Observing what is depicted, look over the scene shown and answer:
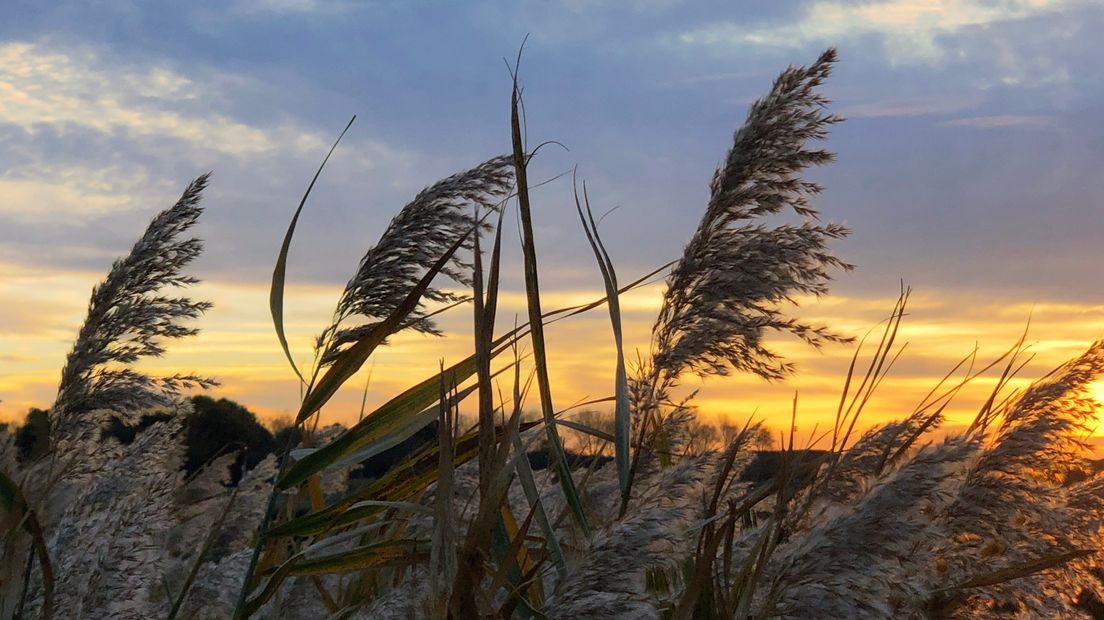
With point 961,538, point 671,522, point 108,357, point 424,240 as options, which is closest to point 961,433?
point 961,538

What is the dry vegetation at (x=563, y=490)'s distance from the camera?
65.3 inches

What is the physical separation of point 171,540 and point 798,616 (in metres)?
4.08

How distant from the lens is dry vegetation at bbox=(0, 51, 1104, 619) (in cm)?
166

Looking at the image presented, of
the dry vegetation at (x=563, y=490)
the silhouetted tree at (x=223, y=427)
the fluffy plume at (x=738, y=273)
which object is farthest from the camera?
the silhouetted tree at (x=223, y=427)

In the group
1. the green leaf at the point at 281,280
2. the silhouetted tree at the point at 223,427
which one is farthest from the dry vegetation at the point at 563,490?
the silhouetted tree at the point at 223,427

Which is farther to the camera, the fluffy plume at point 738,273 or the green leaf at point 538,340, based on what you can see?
the fluffy plume at point 738,273

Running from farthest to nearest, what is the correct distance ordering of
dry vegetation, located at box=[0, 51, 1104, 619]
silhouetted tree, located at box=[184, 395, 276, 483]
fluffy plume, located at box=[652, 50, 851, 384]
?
1. silhouetted tree, located at box=[184, 395, 276, 483]
2. fluffy plume, located at box=[652, 50, 851, 384]
3. dry vegetation, located at box=[0, 51, 1104, 619]

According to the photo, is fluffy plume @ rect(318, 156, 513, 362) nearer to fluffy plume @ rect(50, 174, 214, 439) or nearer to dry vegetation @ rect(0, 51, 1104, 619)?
dry vegetation @ rect(0, 51, 1104, 619)

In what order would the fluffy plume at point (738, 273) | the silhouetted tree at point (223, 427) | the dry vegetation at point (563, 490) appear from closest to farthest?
the dry vegetation at point (563, 490), the fluffy plume at point (738, 273), the silhouetted tree at point (223, 427)

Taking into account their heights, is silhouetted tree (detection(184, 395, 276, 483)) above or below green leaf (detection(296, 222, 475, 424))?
above

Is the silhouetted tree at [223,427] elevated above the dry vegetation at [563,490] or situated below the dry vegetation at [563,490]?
above

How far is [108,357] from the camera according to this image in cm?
397

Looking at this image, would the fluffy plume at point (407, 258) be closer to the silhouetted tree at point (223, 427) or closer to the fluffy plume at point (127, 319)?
the fluffy plume at point (127, 319)

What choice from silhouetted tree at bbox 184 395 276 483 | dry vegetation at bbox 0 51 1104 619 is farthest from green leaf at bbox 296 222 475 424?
silhouetted tree at bbox 184 395 276 483
